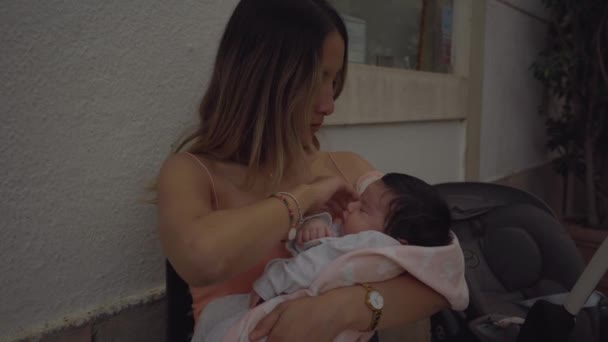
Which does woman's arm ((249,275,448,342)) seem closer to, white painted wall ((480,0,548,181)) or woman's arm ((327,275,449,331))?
woman's arm ((327,275,449,331))

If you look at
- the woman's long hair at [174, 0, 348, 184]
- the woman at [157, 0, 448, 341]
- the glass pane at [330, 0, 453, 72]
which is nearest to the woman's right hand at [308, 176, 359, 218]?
the woman at [157, 0, 448, 341]

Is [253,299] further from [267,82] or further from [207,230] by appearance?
[267,82]

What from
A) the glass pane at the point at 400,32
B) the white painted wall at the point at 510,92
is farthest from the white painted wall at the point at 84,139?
the white painted wall at the point at 510,92

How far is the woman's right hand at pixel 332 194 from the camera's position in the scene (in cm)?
130

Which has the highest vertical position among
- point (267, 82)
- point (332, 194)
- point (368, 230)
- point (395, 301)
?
point (267, 82)

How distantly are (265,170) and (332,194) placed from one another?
0.22 m

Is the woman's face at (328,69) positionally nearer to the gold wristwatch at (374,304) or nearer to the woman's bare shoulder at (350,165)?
the woman's bare shoulder at (350,165)

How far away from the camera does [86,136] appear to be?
55.7 inches

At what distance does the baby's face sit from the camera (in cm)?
142

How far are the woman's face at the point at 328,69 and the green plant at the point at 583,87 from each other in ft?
11.9

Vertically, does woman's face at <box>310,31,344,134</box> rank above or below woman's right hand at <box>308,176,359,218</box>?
above

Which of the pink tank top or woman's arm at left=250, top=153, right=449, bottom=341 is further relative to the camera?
the pink tank top

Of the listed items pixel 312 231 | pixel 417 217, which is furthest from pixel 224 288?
pixel 417 217

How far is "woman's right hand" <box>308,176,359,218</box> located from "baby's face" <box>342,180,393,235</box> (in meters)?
0.03
